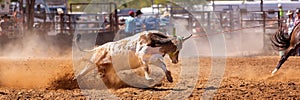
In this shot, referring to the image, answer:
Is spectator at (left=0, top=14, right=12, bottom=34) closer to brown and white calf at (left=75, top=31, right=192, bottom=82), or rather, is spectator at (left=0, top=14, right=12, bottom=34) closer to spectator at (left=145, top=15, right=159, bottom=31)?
spectator at (left=145, top=15, right=159, bottom=31)

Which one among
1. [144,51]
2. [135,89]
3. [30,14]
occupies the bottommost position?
[135,89]

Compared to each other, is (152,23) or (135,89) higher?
(152,23)

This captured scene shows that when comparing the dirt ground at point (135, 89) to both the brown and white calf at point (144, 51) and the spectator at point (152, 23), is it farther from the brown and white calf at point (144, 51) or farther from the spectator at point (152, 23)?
the spectator at point (152, 23)

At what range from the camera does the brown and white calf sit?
8.83 metres

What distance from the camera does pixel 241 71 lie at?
12.7 metres

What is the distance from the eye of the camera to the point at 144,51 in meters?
8.74

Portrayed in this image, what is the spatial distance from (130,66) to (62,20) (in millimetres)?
12377

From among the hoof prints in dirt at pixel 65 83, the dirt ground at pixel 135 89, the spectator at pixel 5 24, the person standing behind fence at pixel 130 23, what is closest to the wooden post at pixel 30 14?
the spectator at pixel 5 24

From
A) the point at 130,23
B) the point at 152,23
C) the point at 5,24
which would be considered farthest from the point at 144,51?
the point at 152,23

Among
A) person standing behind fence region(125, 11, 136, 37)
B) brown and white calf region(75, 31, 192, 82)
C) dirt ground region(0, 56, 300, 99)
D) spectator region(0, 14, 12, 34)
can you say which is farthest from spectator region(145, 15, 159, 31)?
brown and white calf region(75, 31, 192, 82)

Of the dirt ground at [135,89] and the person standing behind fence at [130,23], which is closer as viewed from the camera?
the dirt ground at [135,89]

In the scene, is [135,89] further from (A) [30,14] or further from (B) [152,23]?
(A) [30,14]

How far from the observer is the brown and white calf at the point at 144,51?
883 cm

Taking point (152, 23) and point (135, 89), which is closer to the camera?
point (135, 89)
